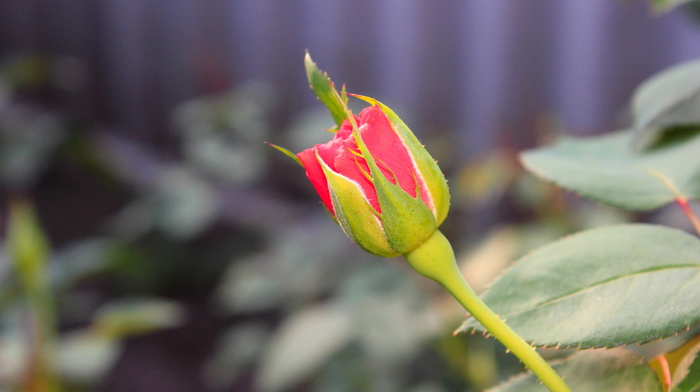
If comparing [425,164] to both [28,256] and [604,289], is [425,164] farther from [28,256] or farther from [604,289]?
[28,256]

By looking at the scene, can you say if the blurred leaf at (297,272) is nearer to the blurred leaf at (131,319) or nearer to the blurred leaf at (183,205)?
the blurred leaf at (183,205)

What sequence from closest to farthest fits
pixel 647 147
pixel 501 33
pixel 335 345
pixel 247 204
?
pixel 647 147, pixel 335 345, pixel 501 33, pixel 247 204

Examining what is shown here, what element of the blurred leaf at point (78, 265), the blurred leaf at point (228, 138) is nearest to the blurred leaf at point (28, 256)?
the blurred leaf at point (78, 265)

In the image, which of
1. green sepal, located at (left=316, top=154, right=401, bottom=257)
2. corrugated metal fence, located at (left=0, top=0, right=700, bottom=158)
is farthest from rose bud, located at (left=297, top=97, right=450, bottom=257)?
corrugated metal fence, located at (left=0, top=0, right=700, bottom=158)

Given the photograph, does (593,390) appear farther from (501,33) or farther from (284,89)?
(284,89)

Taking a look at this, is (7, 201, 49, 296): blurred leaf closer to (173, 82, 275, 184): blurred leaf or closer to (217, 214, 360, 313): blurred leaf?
(217, 214, 360, 313): blurred leaf

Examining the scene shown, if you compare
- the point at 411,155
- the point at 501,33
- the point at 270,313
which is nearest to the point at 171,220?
the point at 270,313

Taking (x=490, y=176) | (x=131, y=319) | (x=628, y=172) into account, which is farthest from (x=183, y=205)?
(x=628, y=172)
